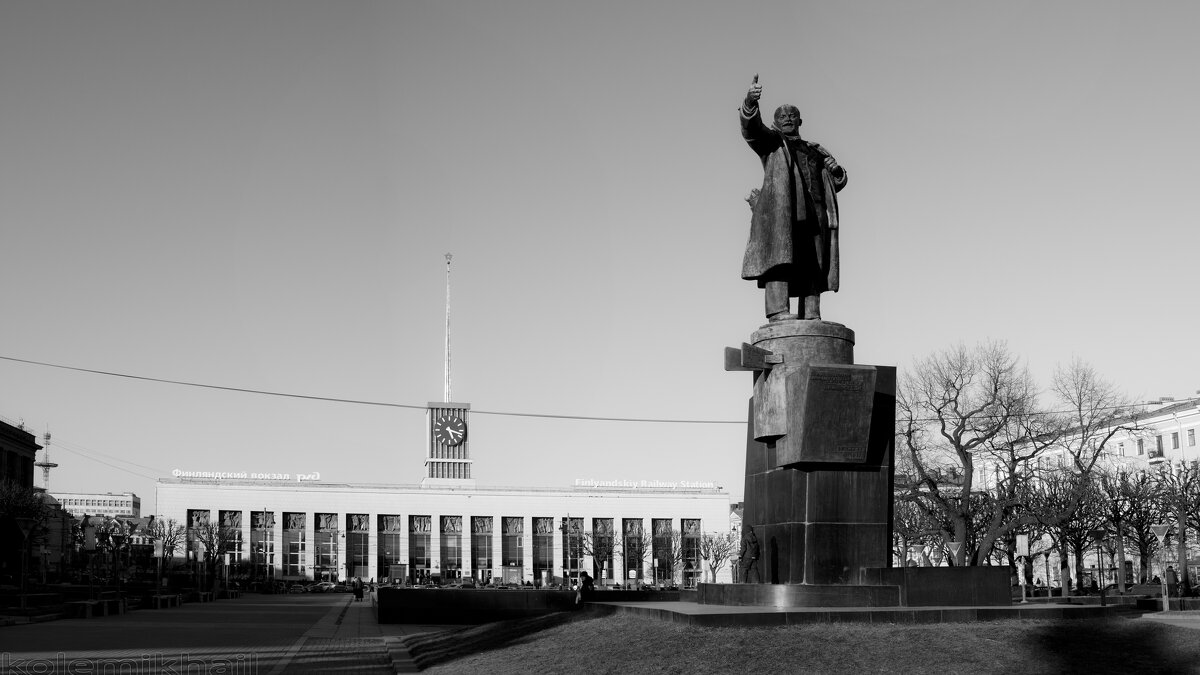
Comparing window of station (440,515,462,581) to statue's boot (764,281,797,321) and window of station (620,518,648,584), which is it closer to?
window of station (620,518,648,584)

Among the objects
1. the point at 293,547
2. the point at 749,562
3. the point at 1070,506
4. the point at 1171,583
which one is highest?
the point at 1070,506

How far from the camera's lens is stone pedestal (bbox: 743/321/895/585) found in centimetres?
1823

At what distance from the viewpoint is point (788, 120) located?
816 inches

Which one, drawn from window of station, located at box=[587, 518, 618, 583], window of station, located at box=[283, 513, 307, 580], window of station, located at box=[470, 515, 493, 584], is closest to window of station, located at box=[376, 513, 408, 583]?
window of station, located at box=[470, 515, 493, 584]

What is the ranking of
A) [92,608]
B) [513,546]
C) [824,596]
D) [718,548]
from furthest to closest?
1. [513,546]
2. [718,548]
3. [92,608]
4. [824,596]

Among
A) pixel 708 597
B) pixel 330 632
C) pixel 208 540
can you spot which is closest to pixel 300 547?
pixel 208 540

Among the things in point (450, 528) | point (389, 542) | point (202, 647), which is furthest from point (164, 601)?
point (450, 528)

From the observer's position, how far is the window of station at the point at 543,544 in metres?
137

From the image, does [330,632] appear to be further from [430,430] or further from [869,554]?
[430,430]

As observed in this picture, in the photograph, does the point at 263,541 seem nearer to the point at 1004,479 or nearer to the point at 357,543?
the point at 357,543

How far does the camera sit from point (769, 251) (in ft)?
65.2

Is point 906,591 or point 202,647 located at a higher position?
point 906,591

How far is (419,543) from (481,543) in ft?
23.1

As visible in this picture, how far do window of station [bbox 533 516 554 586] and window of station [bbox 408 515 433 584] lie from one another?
1204 centimetres
